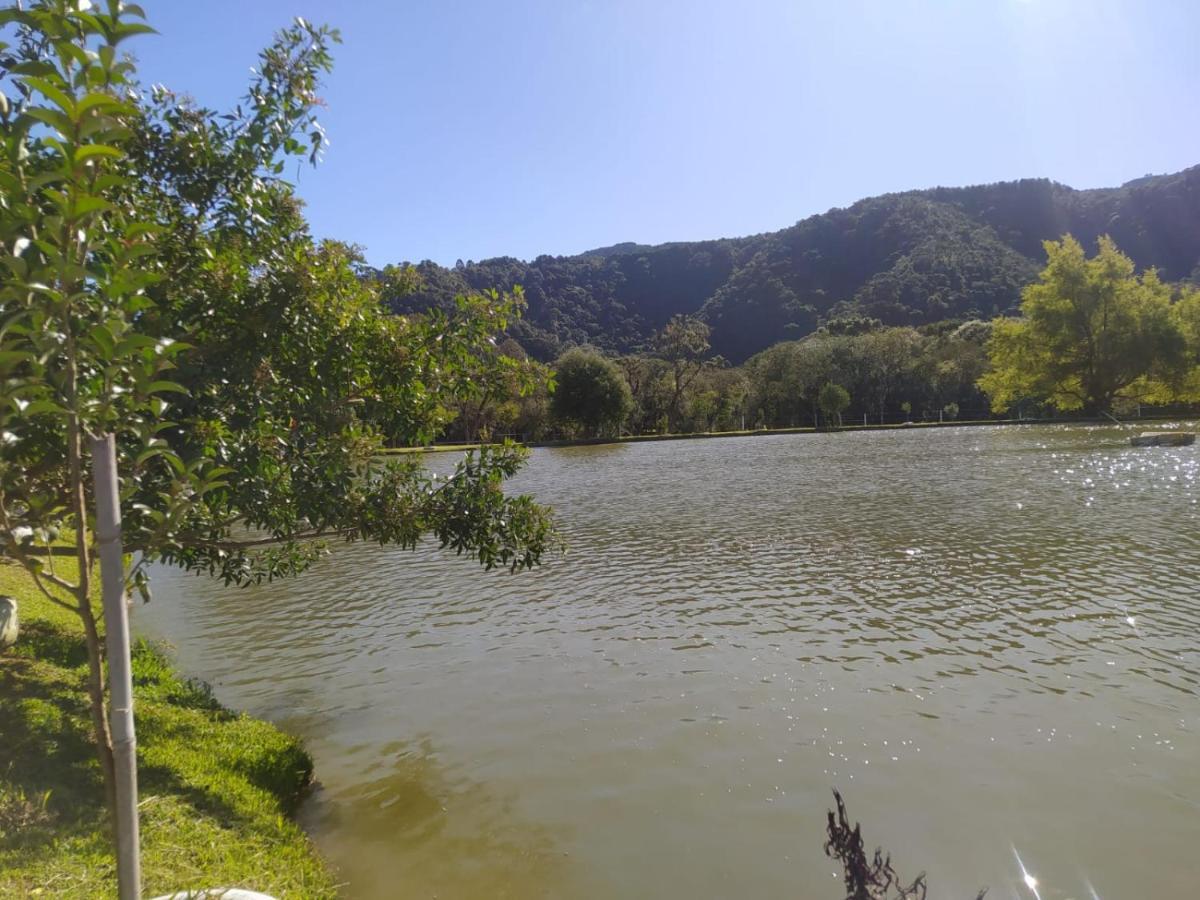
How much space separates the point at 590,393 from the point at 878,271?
122563 mm

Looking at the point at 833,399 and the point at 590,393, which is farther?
the point at 833,399

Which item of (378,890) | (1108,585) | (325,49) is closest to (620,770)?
(378,890)

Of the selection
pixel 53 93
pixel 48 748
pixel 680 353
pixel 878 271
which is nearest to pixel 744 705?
pixel 48 748

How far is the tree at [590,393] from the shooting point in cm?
8244

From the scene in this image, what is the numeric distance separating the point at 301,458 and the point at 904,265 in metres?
181

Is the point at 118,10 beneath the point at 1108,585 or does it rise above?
above

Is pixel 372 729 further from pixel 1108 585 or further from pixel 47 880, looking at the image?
pixel 1108 585

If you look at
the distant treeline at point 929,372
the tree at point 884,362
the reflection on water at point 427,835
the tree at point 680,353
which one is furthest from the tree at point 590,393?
the reflection on water at point 427,835

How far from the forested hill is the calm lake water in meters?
Result: 125

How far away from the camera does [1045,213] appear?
6954 inches

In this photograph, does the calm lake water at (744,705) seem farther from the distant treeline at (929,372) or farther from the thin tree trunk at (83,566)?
the distant treeline at (929,372)

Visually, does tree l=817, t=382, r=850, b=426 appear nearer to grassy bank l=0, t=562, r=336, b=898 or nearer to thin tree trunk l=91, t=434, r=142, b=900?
grassy bank l=0, t=562, r=336, b=898

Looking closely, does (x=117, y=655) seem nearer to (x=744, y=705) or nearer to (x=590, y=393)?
(x=744, y=705)

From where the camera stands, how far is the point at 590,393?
270 feet
